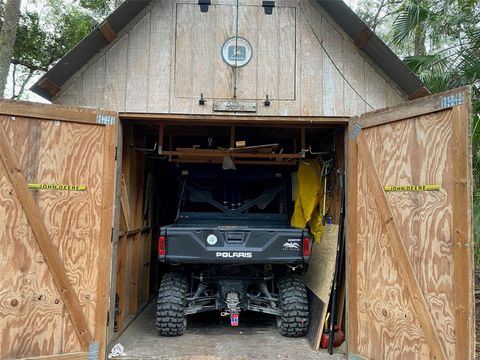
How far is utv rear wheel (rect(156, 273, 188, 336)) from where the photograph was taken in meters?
4.79

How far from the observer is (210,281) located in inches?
204

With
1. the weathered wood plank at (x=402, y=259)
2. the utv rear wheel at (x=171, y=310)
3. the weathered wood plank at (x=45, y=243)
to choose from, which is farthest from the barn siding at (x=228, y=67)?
the utv rear wheel at (x=171, y=310)

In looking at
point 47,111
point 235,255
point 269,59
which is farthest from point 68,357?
point 269,59

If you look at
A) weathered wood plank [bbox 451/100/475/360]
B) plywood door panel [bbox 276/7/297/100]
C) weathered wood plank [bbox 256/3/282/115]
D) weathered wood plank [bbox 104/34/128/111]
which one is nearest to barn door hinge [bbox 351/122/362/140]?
plywood door panel [bbox 276/7/297/100]

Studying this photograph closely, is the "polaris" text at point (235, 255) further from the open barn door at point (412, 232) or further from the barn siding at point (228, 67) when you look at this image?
the barn siding at point (228, 67)

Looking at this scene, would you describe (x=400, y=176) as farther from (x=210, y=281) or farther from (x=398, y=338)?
(x=210, y=281)

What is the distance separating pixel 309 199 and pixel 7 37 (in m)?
6.09

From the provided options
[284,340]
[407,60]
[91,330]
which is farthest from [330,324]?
[407,60]

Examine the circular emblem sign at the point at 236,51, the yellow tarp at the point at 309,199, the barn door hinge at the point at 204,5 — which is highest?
the barn door hinge at the point at 204,5

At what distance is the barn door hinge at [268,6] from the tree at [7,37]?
5.11 m

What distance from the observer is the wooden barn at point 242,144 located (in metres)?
3.36

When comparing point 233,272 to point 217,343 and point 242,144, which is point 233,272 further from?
point 242,144

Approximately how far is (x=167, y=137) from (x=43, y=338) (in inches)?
142

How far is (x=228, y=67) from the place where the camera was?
14.8 feet
